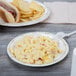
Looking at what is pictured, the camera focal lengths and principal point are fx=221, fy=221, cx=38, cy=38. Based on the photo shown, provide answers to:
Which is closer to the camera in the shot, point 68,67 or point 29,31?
point 68,67

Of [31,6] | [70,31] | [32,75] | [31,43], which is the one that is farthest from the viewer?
[31,6]

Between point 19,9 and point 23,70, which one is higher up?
point 19,9

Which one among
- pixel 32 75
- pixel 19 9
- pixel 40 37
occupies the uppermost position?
pixel 19 9

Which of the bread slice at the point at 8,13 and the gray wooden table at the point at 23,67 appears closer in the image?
the gray wooden table at the point at 23,67

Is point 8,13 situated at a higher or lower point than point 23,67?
higher

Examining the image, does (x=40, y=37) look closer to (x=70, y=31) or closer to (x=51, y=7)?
(x=70, y=31)

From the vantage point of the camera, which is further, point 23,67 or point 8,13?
point 8,13

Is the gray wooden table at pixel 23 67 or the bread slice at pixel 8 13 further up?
the bread slice at pixel 8 13

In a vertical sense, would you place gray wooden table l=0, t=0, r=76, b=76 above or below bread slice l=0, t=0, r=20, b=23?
below

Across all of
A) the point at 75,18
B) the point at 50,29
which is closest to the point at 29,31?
the point at 50,29

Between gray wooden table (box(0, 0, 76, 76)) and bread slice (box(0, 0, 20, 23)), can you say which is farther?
bread slice (box(0, 0, 20, 23))

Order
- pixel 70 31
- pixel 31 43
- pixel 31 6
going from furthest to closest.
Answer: pixel 31 6 → pixel 70 31 → pixel 31 43
